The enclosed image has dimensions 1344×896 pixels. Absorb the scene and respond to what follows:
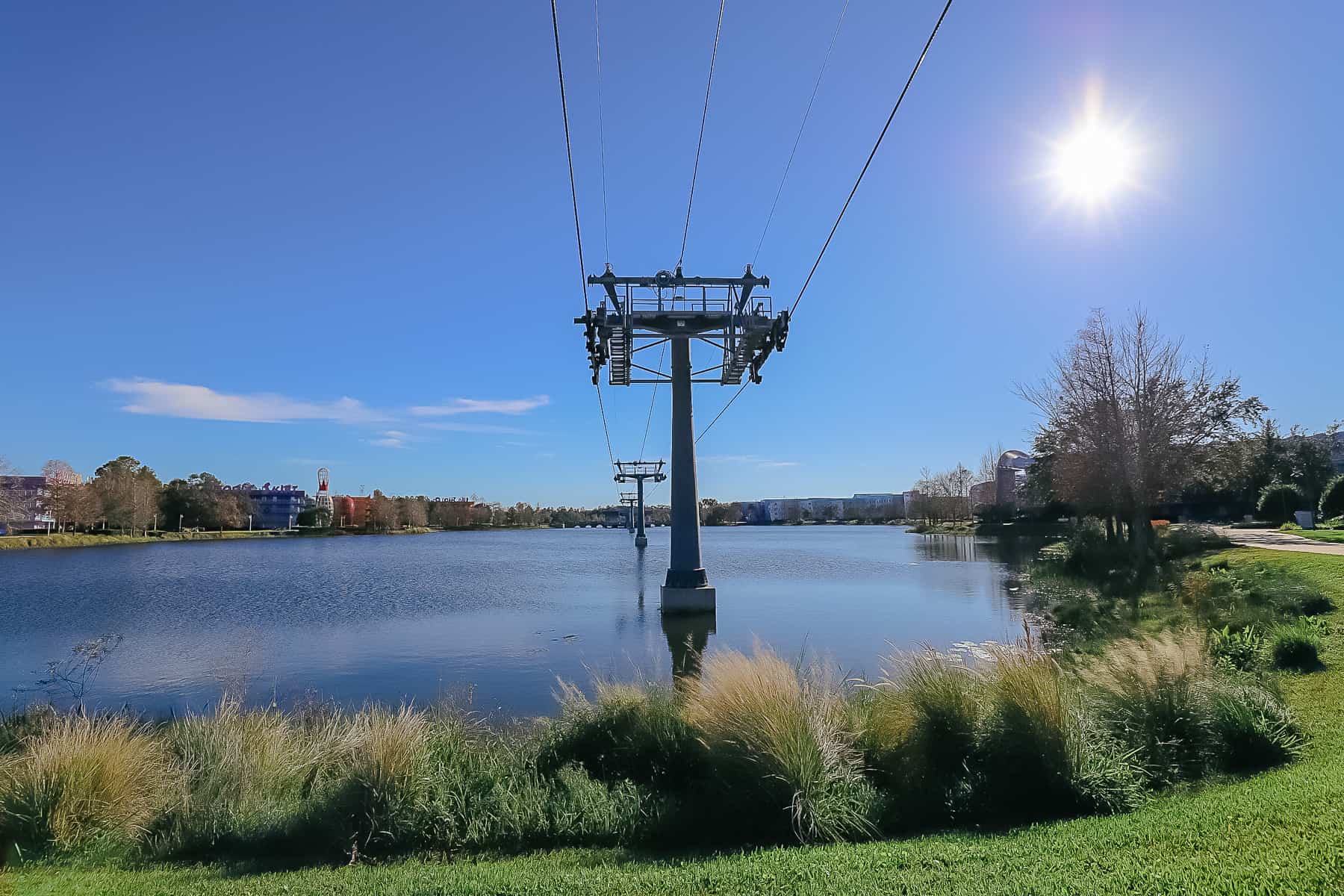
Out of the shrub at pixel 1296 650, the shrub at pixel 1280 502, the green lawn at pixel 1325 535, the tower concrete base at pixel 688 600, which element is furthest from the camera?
the shrub at pixel 1280 502

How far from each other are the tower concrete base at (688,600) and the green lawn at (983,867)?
17.3 meters

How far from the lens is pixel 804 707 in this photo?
20.0 feet

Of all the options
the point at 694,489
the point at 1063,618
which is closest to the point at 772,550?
the point at 694,489

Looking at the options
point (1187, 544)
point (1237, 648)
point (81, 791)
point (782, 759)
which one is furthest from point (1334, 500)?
point (81, 791)

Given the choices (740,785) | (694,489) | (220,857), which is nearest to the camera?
(220,857)

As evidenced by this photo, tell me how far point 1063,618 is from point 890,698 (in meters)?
12.7

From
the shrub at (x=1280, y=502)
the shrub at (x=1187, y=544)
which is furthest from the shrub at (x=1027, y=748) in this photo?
the shrub at (x=1280, y=502)

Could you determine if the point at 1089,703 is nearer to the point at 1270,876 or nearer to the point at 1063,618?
the point at 1270,876

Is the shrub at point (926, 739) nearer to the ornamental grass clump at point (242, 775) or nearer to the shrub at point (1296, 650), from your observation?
A: the ornamental grass clump at point (242, 775)

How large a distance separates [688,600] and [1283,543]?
65.8ft

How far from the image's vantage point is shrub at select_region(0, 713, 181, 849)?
5453mm

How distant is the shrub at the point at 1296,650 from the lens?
8.88m

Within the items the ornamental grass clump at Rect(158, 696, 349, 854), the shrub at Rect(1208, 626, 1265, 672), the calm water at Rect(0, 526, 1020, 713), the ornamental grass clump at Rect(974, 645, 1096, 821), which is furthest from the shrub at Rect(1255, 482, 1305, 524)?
the ornamental grass clump at Rect(158, 696, 349, 854)

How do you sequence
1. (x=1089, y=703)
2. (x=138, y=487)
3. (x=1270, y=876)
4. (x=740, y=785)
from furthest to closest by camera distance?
(x=138, y=487)
(x=1089, y=703)
(x=740, y=785)
(x=1270, y=876)
